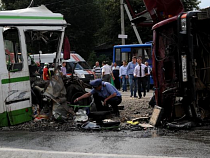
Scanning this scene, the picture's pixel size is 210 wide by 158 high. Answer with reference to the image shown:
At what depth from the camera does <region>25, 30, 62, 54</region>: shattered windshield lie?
9.45 metres

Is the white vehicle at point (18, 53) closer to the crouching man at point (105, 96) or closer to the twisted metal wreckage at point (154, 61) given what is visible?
the twisted metal wreckage at point (154, 61)

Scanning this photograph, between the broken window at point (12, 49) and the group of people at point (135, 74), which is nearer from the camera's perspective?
the broken window at point (12, 49)

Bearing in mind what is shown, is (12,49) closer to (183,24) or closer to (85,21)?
(183,24)

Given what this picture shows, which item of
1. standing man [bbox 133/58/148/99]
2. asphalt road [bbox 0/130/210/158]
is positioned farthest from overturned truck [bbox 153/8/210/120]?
standing man [bbox 133/58/148/99]

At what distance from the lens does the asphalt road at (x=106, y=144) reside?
18.3ft

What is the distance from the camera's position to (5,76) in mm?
8555

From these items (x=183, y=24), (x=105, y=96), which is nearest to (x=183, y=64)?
(x=183, y=24)

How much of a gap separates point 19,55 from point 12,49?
8.7 inches

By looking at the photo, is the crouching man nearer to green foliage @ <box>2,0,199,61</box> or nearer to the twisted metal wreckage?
the twisted metal wreckage

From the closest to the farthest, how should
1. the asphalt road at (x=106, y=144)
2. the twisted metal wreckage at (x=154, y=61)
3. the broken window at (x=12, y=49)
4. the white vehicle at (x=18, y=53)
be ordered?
the asphalt road at (x=106, y=144), the twisted metal wreckage at (x=154, y=61), the white vehicle at (x=18, y=53), the broken window at (x=12, y=49)

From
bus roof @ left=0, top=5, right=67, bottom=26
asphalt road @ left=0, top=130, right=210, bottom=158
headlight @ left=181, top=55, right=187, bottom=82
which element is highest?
bus roof @ left=0, top=5, right=67, bottom=26

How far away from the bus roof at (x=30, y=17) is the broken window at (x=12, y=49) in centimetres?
21

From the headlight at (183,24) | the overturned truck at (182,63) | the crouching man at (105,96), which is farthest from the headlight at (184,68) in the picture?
the crouching man at (105,96)

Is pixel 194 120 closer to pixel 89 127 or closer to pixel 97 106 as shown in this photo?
pixel 89 127
